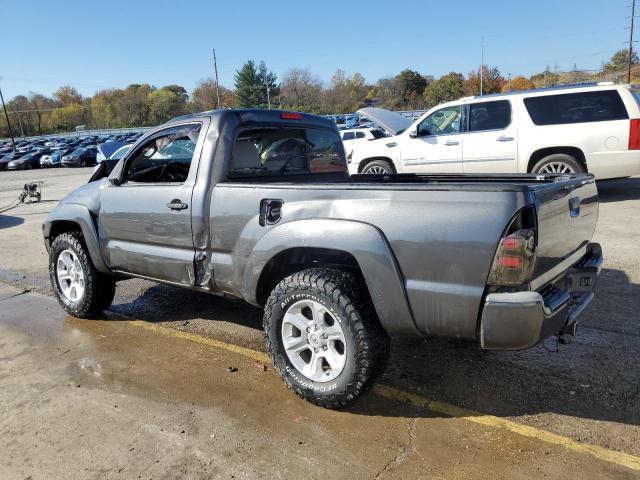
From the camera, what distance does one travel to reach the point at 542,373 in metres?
3.47

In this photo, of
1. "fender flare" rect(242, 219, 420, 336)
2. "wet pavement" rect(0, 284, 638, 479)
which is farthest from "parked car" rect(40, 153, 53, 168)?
"fender flare" rect(242, 219, 420, 336)

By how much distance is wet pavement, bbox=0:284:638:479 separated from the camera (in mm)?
2623

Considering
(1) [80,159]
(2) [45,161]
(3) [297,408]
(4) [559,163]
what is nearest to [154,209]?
(3) [297,408]

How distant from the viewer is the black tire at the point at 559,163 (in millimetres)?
8469

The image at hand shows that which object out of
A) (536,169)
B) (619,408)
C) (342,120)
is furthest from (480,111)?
(342,120)

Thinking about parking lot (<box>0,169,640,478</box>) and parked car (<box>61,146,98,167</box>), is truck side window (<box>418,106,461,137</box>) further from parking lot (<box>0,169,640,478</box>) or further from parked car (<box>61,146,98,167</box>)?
parked car (<box>61,146,98,167</box>)

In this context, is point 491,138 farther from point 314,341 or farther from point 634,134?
point 314,341

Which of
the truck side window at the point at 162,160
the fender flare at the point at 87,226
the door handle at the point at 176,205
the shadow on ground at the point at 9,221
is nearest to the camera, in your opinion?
the door handle at the point at 176,205

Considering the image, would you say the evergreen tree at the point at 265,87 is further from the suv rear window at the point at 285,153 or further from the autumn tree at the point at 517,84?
the suv rear window at the point at 285,153

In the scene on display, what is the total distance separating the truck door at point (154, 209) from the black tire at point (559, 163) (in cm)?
638

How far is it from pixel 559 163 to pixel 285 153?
6165 mm

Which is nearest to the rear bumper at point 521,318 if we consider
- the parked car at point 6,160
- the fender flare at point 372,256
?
the fender flare at point 372,256

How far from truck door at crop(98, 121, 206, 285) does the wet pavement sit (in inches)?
30.5

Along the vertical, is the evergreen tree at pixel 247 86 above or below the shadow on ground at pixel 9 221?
above
